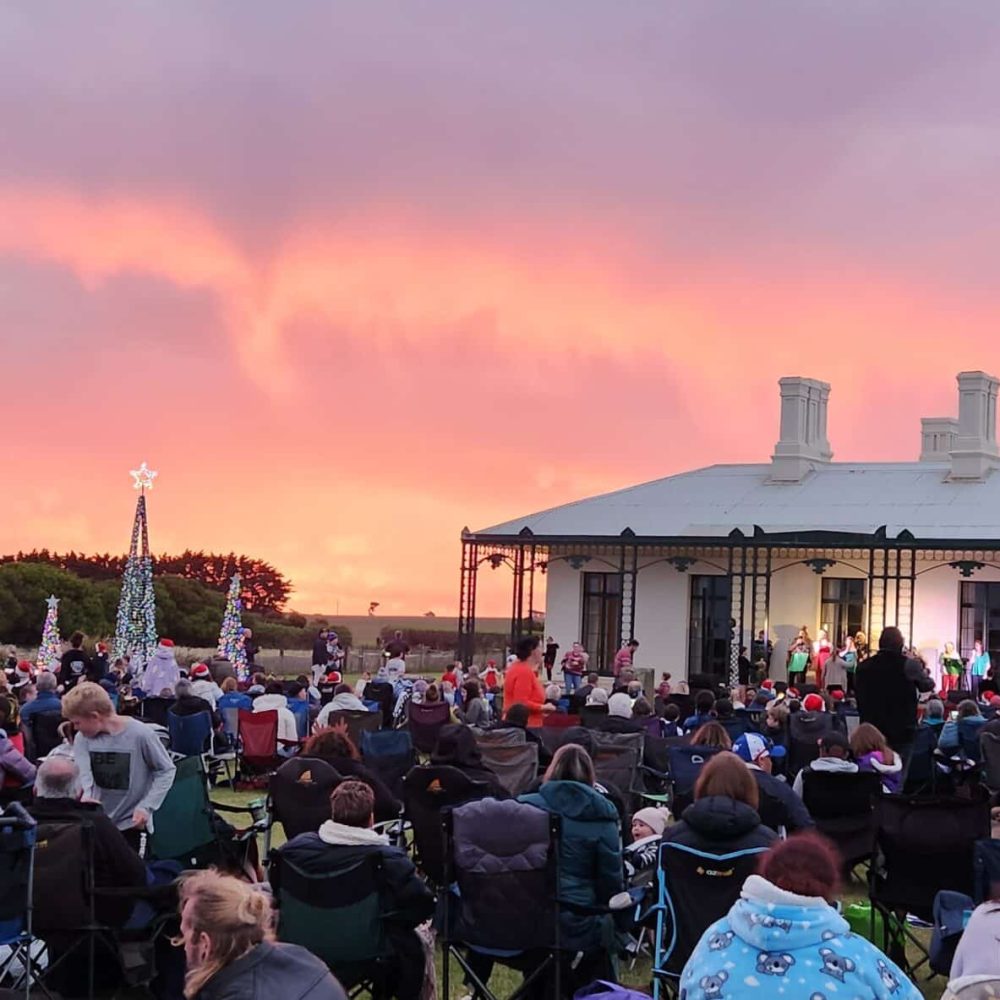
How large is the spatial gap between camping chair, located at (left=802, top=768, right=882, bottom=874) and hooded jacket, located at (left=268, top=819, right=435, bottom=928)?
3.43 metres

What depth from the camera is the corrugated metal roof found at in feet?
102

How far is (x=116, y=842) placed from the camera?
6.64 m

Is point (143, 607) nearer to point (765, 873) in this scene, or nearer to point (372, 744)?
point (372, 744)

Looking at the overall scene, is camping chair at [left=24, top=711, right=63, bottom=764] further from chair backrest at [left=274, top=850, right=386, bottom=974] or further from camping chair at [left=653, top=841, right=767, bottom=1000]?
camping chair at [left=653, top=841, right=767, bottom=1000]

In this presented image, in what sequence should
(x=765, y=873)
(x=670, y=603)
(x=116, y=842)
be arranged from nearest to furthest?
(x=765, y=873), (x=116, y=842), (x=670, y=603)

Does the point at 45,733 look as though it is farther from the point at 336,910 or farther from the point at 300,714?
the point at 336,910

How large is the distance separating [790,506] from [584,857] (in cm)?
2761

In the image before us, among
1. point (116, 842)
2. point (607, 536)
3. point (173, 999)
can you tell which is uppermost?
point (607, 536)

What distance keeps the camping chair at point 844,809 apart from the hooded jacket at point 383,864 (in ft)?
11.2

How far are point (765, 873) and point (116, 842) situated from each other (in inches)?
125

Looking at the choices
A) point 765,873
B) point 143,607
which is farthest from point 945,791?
point 143,607

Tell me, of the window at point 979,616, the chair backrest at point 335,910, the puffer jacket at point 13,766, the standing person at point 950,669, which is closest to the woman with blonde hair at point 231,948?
the chair backrest at point 335,910

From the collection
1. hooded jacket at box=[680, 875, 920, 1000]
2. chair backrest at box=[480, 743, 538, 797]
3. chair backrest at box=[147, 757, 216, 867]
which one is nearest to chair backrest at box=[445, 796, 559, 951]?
chair backrest at box=[147, 757, 216, 867]

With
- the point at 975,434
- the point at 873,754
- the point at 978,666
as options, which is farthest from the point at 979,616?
the point at 873,754
